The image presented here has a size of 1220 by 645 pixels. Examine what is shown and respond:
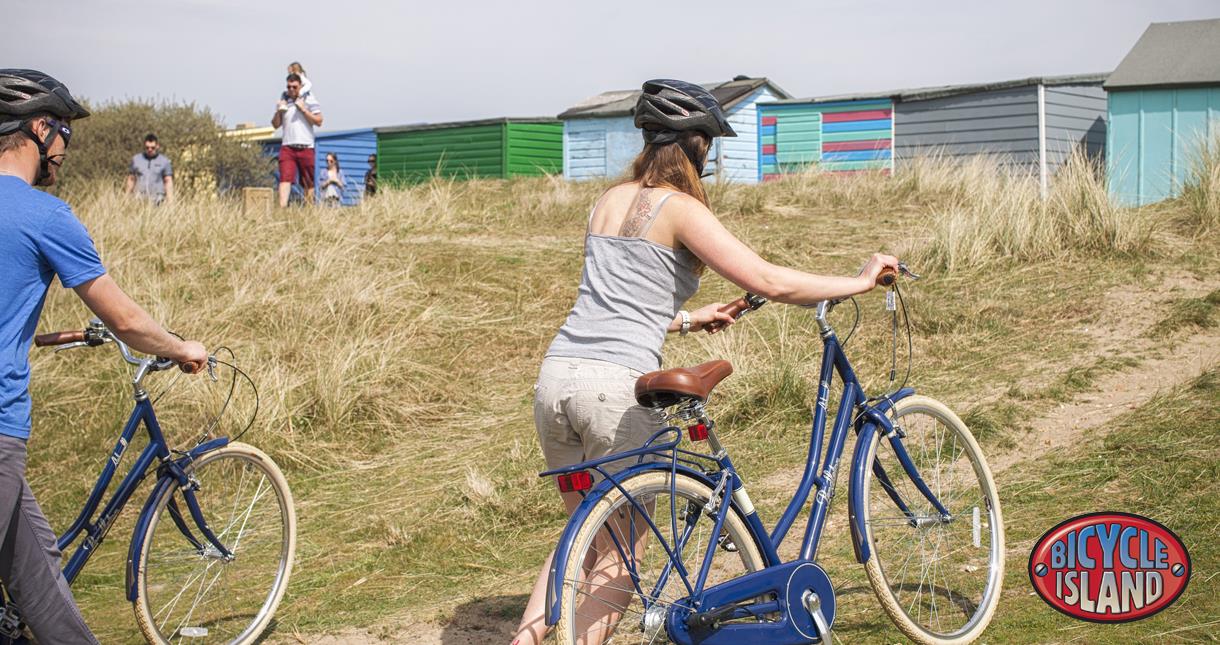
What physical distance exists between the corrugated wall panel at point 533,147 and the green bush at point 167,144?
6.67 meters

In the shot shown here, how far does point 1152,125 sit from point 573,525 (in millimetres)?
17558

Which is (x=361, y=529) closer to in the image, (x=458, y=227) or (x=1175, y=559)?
(x=1175, y=559)

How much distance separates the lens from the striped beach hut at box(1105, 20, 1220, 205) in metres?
17.5

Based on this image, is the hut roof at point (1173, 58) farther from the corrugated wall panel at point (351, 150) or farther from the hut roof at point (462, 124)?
the corrugated wall panel at point (351, 150)

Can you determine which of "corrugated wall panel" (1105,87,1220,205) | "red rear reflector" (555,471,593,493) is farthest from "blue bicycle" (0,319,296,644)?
"corrugated wall panel" (1105,87,1220,205)

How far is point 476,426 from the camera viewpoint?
27.3 feet

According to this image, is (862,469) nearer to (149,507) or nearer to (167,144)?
(149,507)

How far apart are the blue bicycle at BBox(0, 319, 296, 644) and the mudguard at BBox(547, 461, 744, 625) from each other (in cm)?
199

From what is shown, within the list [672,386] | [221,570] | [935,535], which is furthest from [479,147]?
[672,386]

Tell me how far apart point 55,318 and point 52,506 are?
2.69 meters

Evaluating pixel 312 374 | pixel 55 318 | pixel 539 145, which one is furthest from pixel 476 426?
pixel 539 145

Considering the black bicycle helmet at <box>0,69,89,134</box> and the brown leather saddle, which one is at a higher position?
the black bicycle helmet at <box>0,69,89,134</box>

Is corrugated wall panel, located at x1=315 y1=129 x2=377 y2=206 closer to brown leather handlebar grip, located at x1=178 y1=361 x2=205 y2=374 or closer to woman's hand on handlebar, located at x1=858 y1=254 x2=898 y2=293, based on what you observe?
brown leather handlebar grip, located at x1=178 y1=361 x2=205 y2=374

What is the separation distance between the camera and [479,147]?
29.1 metres
